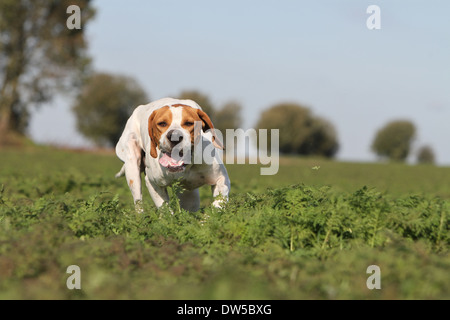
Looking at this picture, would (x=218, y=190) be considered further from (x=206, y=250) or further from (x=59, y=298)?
(x=59, y=298)

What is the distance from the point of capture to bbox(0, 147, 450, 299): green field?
3797 millimetres

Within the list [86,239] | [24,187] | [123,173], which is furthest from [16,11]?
[86,239]

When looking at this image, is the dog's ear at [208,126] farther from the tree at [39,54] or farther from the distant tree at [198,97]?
the distant tree at [198,97]

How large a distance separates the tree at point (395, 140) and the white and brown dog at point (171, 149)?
105m

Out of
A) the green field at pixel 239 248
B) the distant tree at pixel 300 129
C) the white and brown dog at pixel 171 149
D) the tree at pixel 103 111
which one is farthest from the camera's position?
the distant tree at pixel 300 129

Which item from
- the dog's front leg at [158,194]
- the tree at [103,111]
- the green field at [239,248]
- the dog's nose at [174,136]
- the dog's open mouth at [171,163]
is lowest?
the green field at [239,248]

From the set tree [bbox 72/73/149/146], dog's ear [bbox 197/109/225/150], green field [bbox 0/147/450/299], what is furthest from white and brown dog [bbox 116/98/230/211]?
tree [bbox 72/73/149/146]

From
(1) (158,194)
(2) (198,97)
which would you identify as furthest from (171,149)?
(2) (198,97)

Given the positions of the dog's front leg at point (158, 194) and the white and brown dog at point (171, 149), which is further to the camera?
the dog's front leg at point (158, 194)

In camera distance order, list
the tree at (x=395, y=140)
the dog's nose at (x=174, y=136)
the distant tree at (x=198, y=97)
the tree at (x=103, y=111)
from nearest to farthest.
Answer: the dog's nose at (x=174, y=136), the distant tree at (x=198, y=97), the tree at (x=103, y=111), the tree at (x=395, y=140)

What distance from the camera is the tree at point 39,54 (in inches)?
1610

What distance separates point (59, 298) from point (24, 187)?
6.97m

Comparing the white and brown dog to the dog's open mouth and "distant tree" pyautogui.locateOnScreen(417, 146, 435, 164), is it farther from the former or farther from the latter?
"distant tree" pyautogui.locateOnScreen(417, 146, 435, 164)

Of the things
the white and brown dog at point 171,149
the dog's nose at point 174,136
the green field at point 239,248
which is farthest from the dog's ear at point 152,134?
the green field at point 239,248
